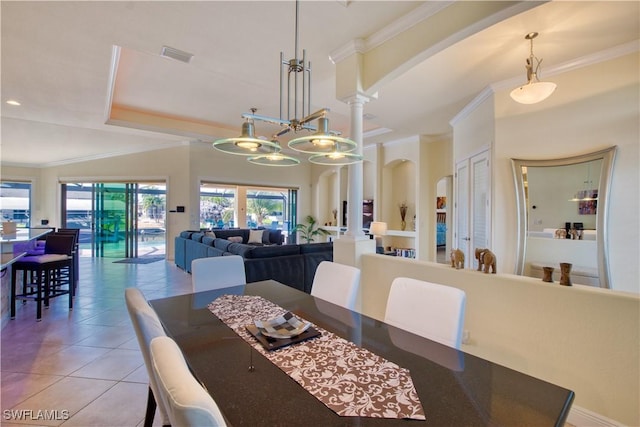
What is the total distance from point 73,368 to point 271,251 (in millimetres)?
2322

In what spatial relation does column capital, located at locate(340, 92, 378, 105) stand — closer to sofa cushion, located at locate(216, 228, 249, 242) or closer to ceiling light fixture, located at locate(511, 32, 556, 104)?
ceiling light fixture, located at locate(511, 32, 556, 104)

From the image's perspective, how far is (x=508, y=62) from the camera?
9.95 ft

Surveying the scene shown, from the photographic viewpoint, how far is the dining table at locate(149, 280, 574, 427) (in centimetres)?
88

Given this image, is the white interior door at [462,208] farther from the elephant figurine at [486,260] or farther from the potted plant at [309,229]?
the potted plant at [309,229]

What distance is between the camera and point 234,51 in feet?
9.48

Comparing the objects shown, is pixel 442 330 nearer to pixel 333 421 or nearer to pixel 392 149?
pixel 333 421

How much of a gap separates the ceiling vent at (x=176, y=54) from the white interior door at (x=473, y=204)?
3.66 metres

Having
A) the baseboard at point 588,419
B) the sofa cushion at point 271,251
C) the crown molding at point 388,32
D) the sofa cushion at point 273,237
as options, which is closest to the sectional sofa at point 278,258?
the sofa cushion at point 271,251

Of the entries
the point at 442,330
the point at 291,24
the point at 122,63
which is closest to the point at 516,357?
the point at 442,330

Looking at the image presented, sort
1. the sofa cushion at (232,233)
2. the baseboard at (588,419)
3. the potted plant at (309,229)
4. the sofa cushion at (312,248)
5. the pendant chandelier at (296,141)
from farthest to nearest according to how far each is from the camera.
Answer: the potted plant at (309,229) < the sofa cushion at (232,233) < the sofa cushion at (312,248) < the pendant chandelier at (296,141) < the baseboard at (588,419)

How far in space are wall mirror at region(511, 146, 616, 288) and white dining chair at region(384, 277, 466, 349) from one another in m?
2.36

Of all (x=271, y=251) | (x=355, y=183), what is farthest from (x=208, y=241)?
(x=355, y=183)

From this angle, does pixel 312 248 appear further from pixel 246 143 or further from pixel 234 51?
pixel 246 143

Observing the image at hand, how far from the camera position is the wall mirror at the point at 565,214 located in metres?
2.85
